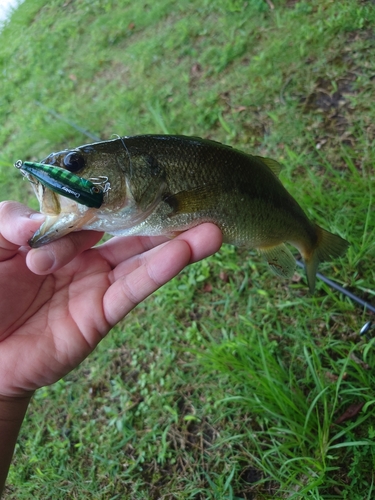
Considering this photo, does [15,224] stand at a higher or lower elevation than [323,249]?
higher

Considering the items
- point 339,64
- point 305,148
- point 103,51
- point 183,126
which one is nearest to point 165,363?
point 305,148

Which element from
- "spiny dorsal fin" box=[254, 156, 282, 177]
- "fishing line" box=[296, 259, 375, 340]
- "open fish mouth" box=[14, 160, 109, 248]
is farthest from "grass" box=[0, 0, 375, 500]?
"open fish mouth" box=[14, 160, 109, 248]

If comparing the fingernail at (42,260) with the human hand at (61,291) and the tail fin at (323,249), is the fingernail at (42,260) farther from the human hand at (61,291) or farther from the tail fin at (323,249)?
the tail fin at (323,249)

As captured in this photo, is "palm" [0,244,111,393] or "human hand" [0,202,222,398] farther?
"palm" [0,244,111,393]

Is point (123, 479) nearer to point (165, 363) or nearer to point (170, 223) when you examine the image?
point (165, 363)

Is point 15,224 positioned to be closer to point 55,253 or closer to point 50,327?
point 55,253

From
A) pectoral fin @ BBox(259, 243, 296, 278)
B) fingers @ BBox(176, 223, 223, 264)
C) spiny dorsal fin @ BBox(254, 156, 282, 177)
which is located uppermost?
fingers @ BBox(176, 223, 223, 264)

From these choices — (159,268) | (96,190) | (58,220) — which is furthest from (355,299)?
(58,220)

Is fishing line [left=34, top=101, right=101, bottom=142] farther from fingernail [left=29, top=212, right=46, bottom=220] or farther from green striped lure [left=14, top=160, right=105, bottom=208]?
green striped lure [left=14, top=160, right=105, bottom=208]
